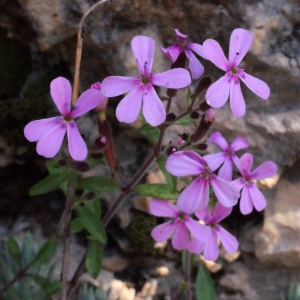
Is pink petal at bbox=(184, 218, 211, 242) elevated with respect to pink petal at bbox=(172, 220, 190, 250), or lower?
elevated

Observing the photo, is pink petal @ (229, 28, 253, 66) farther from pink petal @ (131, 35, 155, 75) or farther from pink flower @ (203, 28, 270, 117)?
pink petal @ (131, 35, 155, 75)

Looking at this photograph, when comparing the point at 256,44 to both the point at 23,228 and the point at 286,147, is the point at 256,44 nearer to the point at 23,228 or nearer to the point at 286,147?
the point at 286,147

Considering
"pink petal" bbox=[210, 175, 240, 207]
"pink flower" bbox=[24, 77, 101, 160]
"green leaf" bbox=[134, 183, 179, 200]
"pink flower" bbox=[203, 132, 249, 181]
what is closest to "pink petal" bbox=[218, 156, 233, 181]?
"pink flower" bbox=[203, 132, 249, 181]

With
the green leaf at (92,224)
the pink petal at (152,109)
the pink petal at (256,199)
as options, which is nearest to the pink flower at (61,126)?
the pink petal at (152,109)

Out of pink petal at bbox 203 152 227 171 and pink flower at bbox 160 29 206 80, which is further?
pink petal at bbox 203 152 227 171

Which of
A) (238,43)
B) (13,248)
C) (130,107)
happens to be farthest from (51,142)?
(13,248)

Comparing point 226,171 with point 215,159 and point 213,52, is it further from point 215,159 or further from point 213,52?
point 213,52
